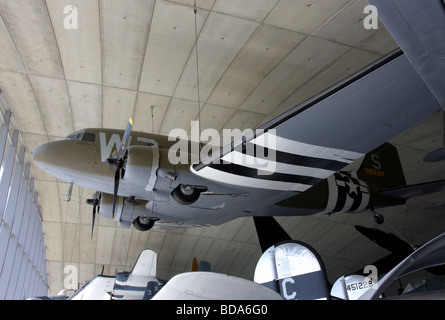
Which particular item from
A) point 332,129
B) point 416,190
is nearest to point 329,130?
point 332,129

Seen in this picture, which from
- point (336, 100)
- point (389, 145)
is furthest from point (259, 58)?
point (389, 145)

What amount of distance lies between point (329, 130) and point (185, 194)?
3.41 metres

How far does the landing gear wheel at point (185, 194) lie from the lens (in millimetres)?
8320

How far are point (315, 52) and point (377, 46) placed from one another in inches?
64.2

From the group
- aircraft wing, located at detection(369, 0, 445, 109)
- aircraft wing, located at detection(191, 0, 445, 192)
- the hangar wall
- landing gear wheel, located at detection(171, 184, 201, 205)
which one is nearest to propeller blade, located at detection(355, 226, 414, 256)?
aircraft wing, located at detection(191, 0, 445, 192)

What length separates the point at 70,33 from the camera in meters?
9.58

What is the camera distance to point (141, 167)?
8.14 metres

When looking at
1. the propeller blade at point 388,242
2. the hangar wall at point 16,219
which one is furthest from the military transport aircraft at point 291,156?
the hangar wall at point 16,219

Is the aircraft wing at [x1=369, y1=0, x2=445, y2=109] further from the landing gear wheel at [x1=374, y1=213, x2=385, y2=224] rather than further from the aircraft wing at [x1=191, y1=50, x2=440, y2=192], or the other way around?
the landing gear wheel at [x1=374, y1=213, x2=385, y2=224]

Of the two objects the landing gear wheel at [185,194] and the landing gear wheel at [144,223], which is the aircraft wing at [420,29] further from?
the landing gear wheel at [144,223]

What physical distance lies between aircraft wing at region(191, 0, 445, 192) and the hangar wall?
756 centimetres

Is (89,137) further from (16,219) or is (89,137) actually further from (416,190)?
(416,190)
